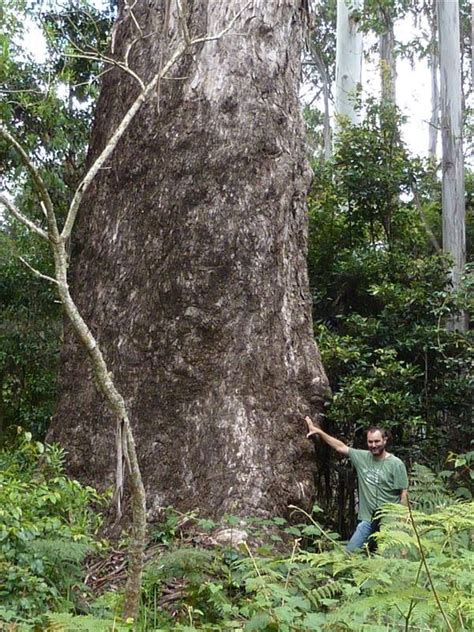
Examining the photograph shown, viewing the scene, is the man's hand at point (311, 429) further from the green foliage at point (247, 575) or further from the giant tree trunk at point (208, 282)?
the green foliage at point (247, 575)

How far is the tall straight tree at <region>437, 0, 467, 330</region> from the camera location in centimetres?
1250

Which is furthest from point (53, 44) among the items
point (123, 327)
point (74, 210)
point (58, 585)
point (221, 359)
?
point (58, 585)

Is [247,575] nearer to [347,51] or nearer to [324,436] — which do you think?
[324,436]

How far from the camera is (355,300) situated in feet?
33.1

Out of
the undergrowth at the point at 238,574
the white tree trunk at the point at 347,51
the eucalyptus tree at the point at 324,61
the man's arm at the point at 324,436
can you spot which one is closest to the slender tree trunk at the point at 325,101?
the eucalyptus tree at the point at 324,61

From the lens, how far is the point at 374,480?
21.0 feet

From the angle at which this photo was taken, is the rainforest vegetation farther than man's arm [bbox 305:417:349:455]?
No

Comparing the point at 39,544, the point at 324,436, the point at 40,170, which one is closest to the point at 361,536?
the point at 324,436

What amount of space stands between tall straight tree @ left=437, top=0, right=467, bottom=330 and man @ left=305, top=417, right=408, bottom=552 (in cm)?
492

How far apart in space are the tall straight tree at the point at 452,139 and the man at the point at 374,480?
4922 mm

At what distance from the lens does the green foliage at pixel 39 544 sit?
4070 mm

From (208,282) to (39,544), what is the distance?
2.82 m

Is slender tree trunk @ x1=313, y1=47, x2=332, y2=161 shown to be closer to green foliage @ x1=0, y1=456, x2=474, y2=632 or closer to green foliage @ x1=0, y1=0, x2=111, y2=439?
green foliage @ x1=0, y1=0, x2=111, y2=439

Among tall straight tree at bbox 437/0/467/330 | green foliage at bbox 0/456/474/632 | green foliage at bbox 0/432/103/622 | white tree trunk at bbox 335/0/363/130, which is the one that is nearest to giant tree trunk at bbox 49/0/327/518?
green foliage at bbox 0/456/474/632
